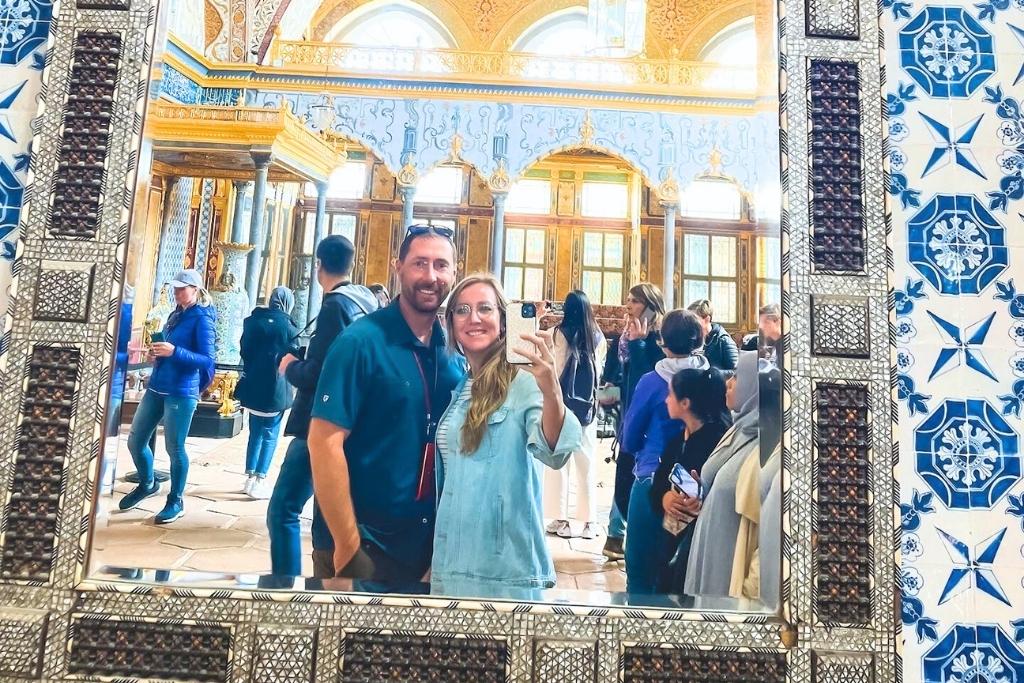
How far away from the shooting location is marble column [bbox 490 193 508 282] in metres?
1.45

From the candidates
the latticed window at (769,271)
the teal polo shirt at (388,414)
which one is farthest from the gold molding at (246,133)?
the latticed window at (769,271)

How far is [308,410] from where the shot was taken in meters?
1.40

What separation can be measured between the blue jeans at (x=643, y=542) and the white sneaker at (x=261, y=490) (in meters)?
0.96

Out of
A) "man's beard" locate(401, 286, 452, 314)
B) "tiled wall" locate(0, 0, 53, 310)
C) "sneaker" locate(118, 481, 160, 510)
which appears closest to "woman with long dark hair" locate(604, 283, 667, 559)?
"man's beard" locate(401, 286, 452, 314)

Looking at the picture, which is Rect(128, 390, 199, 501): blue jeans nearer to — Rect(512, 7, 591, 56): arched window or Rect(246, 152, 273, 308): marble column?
Rect(246, 152, 273, 308): marble column

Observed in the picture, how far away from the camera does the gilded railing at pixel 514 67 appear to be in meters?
1.62

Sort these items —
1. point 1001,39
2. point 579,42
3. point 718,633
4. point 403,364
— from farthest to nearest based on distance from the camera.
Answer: point 579,42 → point 1001,39 → point 403,364 → point 718,633

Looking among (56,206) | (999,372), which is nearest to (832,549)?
(999,372)

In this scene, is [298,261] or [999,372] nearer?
[999,372]

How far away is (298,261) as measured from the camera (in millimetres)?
1487

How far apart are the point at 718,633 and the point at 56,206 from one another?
2055mm

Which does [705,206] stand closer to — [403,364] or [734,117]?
[734,117]

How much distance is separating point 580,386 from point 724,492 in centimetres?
49

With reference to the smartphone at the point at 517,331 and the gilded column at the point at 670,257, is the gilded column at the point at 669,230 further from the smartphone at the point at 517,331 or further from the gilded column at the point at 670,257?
the smartphone at the point at 517,331
